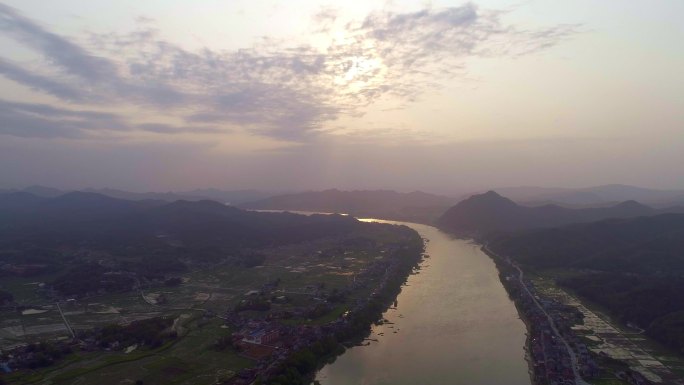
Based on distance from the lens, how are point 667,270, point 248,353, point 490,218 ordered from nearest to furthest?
1. point 248,353
2. point 667,270
3. point 490,218

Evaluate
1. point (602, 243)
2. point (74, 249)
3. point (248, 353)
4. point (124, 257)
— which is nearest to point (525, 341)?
point (248, 353)

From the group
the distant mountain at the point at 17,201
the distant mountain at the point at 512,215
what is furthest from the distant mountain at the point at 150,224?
the distant mountain at the point at 512,215

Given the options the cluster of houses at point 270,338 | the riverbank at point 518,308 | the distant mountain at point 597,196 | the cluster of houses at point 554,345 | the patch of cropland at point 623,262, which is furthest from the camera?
the distant mountain at point 597,196

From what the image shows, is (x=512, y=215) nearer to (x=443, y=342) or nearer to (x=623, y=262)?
(x=623, y=262)

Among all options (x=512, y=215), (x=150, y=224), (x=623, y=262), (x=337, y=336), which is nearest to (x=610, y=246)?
(x=623, y=262)

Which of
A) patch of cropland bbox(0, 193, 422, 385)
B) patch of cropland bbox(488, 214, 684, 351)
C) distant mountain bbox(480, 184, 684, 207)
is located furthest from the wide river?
distant mountain bbox(480, 184, 684, 207)

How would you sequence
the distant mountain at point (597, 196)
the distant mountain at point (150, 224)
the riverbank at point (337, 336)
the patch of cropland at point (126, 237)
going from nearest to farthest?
Result: the riverbank at point (337, 336)
the patch of cropland at point (126, 237)
the distant mountain at point (150, 224)
the distant mountain at point (597, 196)

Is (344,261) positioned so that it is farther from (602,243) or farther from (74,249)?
(74,249)

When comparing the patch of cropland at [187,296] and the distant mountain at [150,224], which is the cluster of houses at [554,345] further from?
the distant mountain at [150,224]
